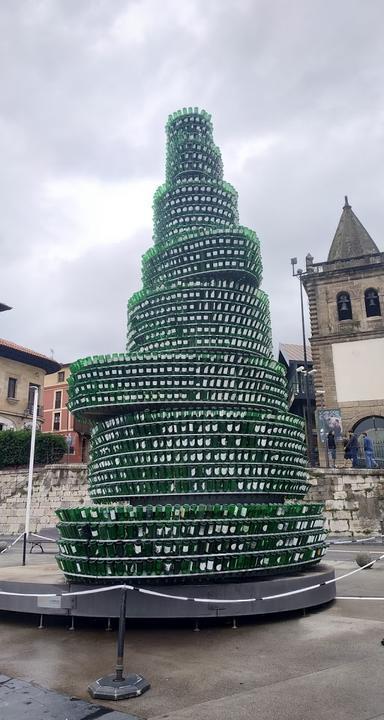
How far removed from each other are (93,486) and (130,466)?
1281 millimetres

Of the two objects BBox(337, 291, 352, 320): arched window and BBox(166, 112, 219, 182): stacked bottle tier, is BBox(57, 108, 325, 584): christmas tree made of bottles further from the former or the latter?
BBox(337, 291, 352, 320): arched window

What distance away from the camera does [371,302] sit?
3731 centimetres

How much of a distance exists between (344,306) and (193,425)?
31.7 m

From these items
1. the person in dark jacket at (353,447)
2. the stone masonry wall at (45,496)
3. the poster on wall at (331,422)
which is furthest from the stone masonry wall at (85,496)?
the poster on wall at (331,422)

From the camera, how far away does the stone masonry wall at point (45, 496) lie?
28984 millimetres

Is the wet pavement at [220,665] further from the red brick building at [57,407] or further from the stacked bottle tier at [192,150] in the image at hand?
the red brick building at [57,407]

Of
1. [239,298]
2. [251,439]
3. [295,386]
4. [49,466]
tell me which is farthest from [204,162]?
[295,386]

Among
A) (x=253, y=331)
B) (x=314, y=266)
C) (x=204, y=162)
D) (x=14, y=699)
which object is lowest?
(x=14, y=699)

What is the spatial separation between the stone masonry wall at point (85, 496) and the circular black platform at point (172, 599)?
1657 cm

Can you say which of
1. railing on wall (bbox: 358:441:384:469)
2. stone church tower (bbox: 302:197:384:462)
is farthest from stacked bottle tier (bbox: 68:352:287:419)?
stone church tower (bbox: 302:197:384:462)

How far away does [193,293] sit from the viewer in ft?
32.2

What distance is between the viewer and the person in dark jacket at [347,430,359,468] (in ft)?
95.2

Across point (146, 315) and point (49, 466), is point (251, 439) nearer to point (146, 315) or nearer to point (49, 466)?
point (146, 315)

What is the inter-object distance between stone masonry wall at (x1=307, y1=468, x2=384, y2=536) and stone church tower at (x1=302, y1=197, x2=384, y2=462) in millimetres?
10272
